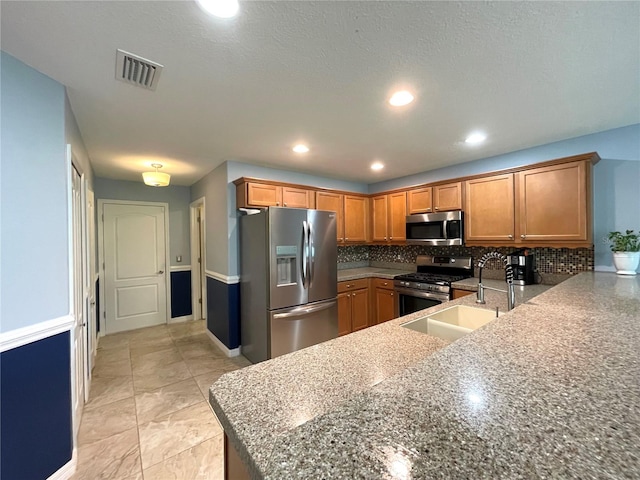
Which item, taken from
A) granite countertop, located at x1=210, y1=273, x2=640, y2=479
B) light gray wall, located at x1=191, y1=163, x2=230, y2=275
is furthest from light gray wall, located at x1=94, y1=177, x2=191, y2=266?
granite countertop, located at x1=210, y1=273, x2=640, y2=479

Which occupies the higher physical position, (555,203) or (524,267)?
(555,203)

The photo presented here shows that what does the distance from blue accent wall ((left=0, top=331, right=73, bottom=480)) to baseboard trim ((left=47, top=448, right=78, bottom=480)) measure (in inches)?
1.0

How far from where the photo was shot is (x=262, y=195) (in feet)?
10.9

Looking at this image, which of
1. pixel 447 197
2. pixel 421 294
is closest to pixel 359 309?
pixel 421 294

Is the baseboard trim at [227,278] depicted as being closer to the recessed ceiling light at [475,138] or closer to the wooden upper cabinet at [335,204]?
the wooden upper cabinet at [335,204]

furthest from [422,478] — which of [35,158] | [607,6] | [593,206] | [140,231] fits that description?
[140,231]

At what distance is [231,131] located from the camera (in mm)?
2418

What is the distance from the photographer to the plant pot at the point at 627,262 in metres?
2.33

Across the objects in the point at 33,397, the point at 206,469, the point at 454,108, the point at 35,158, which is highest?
the point at 454,108

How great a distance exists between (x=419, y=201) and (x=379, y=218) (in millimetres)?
743

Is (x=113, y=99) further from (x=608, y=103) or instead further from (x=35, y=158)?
(x=608, y=103)

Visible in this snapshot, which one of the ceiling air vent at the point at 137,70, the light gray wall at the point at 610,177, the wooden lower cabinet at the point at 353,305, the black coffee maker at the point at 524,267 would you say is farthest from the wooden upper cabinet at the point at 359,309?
the ceiling air vent at the point at 137,70

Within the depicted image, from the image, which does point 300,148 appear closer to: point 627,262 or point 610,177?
point 610,177

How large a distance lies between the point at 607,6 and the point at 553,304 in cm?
140
